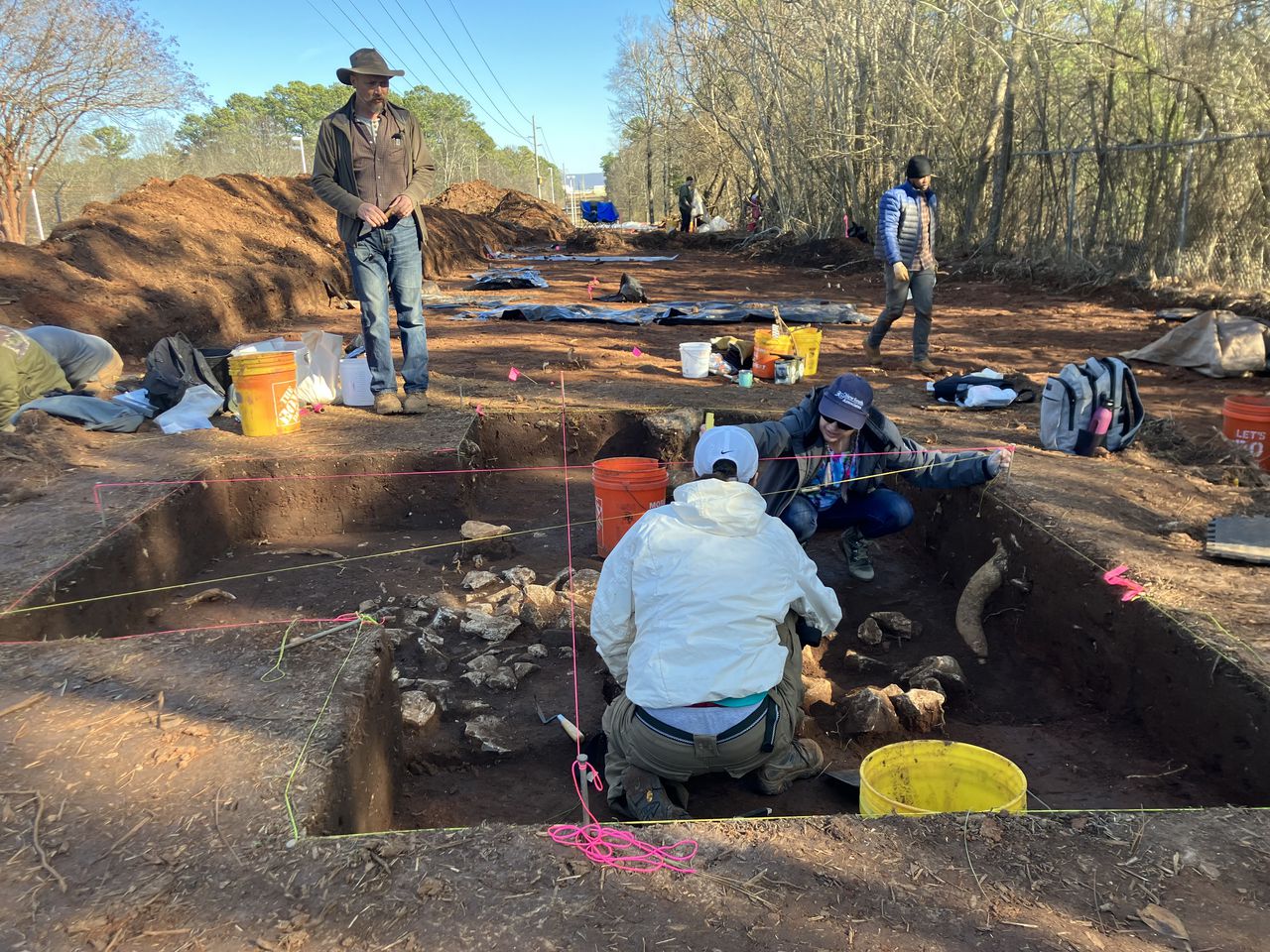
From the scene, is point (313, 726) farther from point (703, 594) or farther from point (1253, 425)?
point (1253, 425)

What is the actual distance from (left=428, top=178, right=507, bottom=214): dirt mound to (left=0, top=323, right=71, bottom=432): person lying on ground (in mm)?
27808

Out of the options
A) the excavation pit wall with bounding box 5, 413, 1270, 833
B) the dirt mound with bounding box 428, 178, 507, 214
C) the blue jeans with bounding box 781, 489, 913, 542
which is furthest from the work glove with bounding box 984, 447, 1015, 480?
the dirt mound with bounding box 428, 178, 507, 214

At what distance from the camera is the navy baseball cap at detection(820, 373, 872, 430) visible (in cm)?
381

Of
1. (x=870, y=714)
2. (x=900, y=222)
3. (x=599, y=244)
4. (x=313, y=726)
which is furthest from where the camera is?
(x=599, y=244)

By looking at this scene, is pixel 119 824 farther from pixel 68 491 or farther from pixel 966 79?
pixel 966 79

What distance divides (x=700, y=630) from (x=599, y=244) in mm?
25441

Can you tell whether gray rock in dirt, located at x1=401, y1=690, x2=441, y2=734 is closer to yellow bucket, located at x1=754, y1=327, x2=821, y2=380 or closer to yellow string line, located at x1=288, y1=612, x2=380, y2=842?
yellow string line, located at x1=288, y1=612, x2=380, y2=842

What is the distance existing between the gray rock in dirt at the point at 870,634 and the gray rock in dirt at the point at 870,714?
74 cm

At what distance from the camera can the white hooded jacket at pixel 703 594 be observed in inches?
99.3

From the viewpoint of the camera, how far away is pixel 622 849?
1.96 meters

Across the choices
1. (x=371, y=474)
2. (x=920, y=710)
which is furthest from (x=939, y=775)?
(x=371, y=474)

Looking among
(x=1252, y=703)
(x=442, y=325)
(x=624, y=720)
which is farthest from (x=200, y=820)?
(x=442, y=325)

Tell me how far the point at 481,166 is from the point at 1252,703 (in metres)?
75.4

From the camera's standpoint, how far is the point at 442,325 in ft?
38.0
